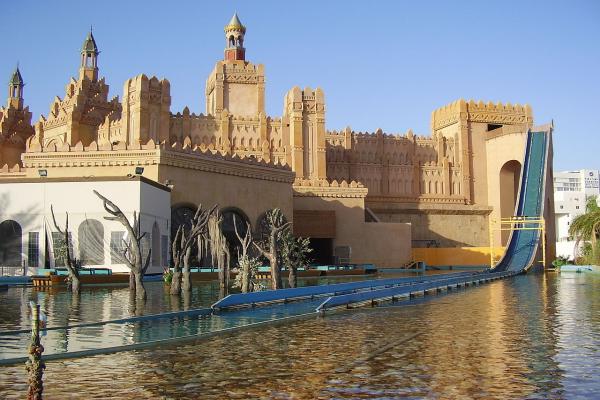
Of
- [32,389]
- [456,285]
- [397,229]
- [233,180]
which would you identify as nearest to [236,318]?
[32,389]

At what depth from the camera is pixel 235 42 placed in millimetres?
62594

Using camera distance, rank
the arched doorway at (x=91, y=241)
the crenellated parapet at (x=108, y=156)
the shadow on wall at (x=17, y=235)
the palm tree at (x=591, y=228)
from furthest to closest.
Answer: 1. the palm tree at (x=591, y=228)
2. the crenellated parapet at (x=108, y=156)
3. the shadow on wall at (x=17, y=235)
4. the arched doorway at (x=91, y=241)

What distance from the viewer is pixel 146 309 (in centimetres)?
1766

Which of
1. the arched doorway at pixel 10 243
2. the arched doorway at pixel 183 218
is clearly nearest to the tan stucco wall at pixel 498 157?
the arched doorway at pixel 183 218

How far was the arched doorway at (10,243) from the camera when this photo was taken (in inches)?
1228

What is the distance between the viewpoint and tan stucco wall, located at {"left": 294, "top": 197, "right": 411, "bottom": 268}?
50000 mm

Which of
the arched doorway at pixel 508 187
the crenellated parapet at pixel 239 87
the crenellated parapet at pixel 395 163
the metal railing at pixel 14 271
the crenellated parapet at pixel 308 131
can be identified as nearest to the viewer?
the metal railing at pixel 14 271

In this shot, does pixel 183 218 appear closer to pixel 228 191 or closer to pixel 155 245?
pixel 228 191

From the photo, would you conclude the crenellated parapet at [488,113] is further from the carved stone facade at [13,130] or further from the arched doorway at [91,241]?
the arched doorway at [91,241]

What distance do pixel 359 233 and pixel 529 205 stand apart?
1119 cm

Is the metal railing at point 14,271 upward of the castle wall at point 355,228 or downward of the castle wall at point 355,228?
downward

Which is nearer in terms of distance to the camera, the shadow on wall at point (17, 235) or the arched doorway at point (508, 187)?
the shadow on wall at point (17, 235)

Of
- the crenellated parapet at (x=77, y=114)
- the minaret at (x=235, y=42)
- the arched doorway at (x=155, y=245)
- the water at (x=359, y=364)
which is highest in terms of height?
the minaret at (x=235, y=42)

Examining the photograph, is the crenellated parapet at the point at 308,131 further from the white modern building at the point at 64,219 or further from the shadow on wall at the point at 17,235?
the shadow on wall at the point at 17,235
